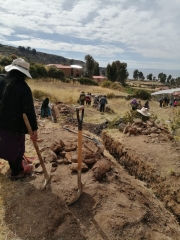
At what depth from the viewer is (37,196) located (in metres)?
3.12

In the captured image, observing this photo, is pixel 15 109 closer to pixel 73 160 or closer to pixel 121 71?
pixel 73 160

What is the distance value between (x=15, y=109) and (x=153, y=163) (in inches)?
142

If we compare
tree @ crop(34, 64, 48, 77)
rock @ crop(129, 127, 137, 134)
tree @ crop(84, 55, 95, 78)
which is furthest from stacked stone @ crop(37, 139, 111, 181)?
tree @ crop(84, 55, 95, 78)

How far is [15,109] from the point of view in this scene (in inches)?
118

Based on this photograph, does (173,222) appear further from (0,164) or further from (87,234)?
(0,164)

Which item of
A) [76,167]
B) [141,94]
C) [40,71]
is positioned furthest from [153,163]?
[40,71]

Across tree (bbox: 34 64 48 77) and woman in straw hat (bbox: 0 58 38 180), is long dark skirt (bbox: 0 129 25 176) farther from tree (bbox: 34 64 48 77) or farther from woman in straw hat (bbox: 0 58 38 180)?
tree (bbox: 34 64 48 77)

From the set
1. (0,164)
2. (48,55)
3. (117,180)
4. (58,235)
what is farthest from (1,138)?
(48,55)

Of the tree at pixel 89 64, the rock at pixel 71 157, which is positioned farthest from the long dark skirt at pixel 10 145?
the tree at pixel 89 64

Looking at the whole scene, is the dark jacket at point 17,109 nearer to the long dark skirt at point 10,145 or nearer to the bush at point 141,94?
the long dark skirt at point 10,145

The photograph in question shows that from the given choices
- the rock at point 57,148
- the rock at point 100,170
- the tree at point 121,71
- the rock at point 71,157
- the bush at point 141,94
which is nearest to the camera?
the rock at point 100,170

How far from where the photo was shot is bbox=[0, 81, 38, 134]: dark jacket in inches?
117

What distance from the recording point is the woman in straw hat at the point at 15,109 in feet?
9.75

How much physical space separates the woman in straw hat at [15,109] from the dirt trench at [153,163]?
Result: 310 cm
